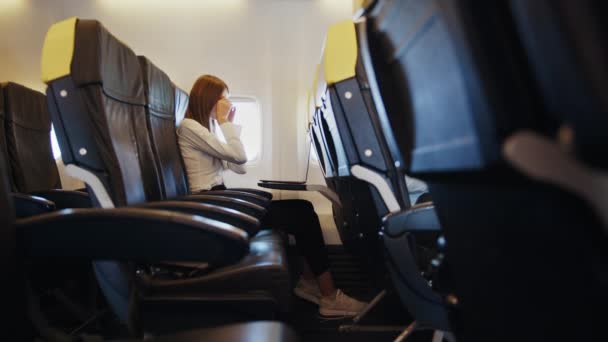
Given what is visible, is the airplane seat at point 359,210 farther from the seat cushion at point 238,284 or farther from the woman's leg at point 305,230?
the woman's leg at point 305,230

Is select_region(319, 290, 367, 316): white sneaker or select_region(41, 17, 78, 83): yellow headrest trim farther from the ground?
select_region(41, 17, 78, 83): yellow headrest trim

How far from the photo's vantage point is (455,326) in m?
0.62

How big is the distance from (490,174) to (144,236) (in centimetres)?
58

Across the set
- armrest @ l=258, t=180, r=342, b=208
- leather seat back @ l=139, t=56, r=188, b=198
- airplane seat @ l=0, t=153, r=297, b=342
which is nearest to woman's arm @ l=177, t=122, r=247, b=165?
leather seat back @ l=139, t=56, r=188, b=198

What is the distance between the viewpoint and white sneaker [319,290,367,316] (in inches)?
88.1

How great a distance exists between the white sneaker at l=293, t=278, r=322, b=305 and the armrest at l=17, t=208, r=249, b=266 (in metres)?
1.98

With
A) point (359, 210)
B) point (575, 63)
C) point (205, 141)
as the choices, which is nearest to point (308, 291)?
point (359, 210)

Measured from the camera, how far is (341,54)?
1305mm

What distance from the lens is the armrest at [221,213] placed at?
1.02m

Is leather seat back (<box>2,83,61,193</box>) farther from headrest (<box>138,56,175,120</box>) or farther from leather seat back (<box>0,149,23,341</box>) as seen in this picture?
leather seat back (<box>0,149,23,341</box>)

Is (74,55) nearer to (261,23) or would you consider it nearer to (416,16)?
(416,16)

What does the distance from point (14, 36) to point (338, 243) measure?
158 inches

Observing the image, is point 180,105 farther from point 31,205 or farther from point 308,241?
point 308,241

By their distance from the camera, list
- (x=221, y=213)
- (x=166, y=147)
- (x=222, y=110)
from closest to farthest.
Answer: (x=221, y=213) → (x=166, y=147) → (x=222, y=110)
